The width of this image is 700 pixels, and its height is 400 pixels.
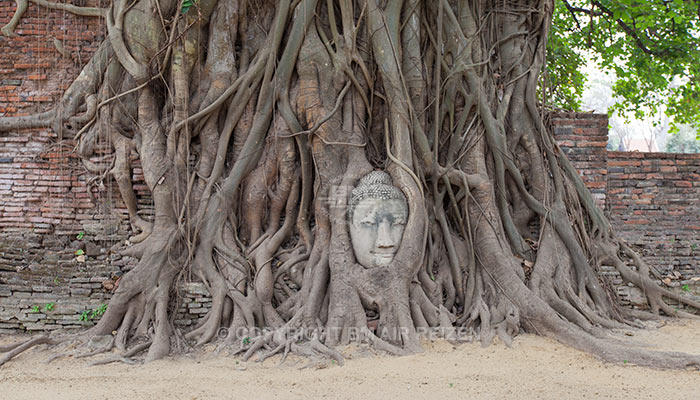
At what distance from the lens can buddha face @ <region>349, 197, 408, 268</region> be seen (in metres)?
4.22

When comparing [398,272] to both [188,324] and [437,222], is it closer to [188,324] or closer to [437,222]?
[437,222]

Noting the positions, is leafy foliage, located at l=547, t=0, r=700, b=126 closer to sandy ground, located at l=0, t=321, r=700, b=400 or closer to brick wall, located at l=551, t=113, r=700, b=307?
brick wall, located at l=551, t=113, r=700, b=307

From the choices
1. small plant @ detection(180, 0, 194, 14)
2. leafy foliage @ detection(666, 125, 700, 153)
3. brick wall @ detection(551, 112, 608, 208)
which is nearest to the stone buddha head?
small plant @ detection(180, 0, 194, 14)

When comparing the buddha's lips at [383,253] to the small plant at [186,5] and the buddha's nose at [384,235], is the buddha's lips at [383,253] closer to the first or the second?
the buddha's nose at [384,235]

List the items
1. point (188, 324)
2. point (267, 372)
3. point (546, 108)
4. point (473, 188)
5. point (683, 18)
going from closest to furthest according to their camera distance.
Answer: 1. point (267, 372)
2. point (188, 324)
3. point (473, 188)
4. point (546, 108)
5. point (683, 18)

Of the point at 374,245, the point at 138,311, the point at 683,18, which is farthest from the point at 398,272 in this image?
the point at 683,18

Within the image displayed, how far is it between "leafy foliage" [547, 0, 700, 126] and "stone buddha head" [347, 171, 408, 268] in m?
3.12

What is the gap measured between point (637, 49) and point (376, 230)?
18.4 feet

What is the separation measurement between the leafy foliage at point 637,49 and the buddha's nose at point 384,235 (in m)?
3.27

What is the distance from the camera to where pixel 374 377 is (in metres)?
3.38

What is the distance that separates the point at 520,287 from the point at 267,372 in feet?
7.09

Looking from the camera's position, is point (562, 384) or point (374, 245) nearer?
point (562, 384)

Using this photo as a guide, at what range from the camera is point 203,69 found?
15.9 feet

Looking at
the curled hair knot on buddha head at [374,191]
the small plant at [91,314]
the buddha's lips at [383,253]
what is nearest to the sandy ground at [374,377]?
the small plant at [91,314]
